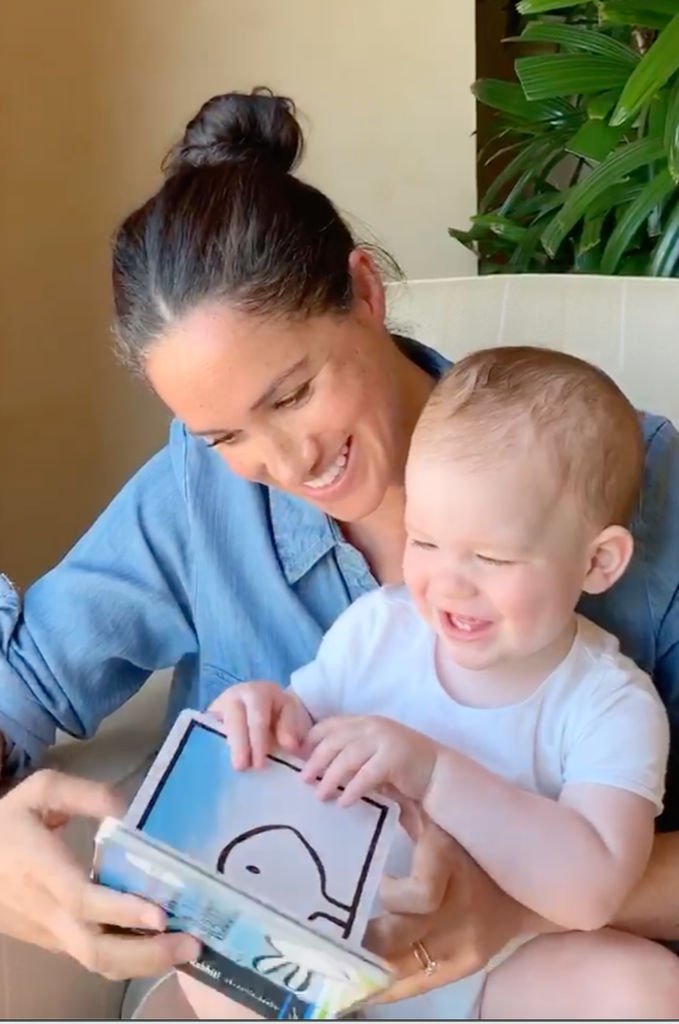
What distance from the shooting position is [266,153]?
102cm

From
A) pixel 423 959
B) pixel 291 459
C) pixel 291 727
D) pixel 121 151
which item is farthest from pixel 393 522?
pixel 121 151

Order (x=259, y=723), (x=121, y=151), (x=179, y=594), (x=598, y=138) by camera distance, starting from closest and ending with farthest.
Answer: (x=259, y=723) < (x=179, y=594) < (x=598, y=138) < (x=121, y=151)

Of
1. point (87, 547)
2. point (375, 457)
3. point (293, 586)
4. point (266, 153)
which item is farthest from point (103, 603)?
point (266, 153)

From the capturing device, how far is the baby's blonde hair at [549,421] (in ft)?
2.82

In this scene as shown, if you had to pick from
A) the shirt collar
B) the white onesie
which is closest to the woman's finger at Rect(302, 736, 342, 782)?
the white onesie

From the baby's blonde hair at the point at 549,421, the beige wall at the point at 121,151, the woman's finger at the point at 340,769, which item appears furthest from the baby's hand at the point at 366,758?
the beige wall at the point at 121,151

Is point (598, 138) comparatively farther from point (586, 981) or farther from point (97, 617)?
point (586, 981)

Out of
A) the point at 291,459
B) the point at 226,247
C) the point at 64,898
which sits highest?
the point at 226,247

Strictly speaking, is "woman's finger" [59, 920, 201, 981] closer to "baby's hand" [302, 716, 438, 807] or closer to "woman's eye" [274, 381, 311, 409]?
"baby's hand" [302, 716, 438, 807]

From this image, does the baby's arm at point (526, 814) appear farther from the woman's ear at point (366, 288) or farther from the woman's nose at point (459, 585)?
the woman's ear at point (366, 288)

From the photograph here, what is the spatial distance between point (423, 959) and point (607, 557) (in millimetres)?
318

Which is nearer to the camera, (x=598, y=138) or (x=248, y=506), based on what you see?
(x=248, y=506)

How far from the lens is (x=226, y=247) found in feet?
3.01

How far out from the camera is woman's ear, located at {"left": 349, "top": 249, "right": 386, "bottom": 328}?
994 millimetres
